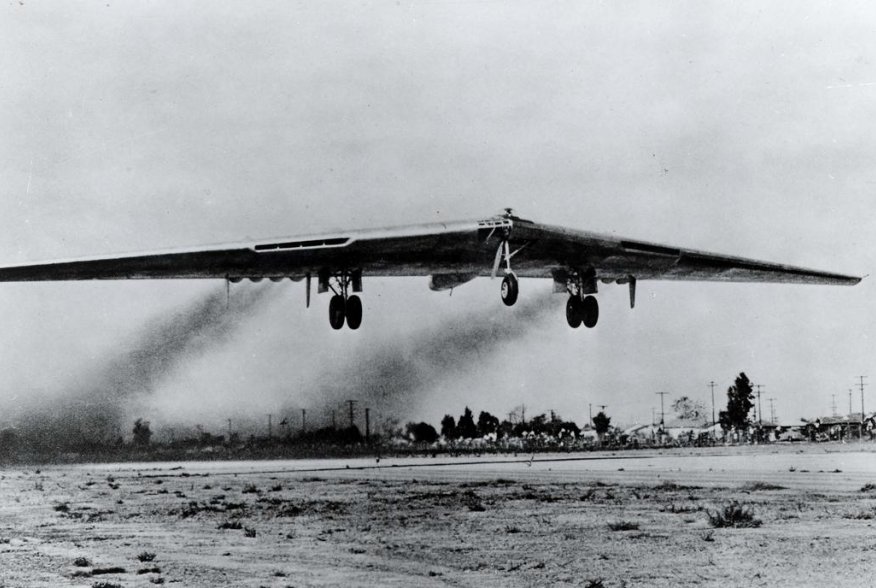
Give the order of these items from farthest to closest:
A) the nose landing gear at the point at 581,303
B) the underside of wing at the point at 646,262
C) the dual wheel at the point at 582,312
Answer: the dual wheel at the point at 582,312 → the nose landing gear at the point at 581,303 → the underside of wing at the point at 646,262

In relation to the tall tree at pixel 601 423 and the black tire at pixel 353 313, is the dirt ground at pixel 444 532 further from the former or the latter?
the tall tree at pixel 601 423

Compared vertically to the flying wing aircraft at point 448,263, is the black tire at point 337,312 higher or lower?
lower

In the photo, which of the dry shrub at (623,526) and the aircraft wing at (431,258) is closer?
the aircraft wing at (431,258)

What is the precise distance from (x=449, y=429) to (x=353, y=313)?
77.6 metres

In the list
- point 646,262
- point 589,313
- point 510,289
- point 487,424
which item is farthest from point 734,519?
point 487,424

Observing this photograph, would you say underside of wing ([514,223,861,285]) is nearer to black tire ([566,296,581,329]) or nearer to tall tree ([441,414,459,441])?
black tire ([566,296,581,329])

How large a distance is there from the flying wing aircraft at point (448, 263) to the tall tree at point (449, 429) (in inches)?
2760

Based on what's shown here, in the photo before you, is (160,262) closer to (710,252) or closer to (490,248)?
(490,248)

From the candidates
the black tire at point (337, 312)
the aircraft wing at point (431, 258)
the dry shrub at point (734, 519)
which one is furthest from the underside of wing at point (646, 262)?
the dry shrub at point (734, 519)

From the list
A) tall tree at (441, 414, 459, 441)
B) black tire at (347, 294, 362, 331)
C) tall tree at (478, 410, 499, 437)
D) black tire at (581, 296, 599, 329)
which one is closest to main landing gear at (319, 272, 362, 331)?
black tire at (347, 294, 362, 331)

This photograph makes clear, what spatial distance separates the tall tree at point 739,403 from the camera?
486ft

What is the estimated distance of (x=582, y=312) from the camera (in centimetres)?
3045

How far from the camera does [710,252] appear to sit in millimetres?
28344

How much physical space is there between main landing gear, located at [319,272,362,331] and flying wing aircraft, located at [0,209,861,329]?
32mm
